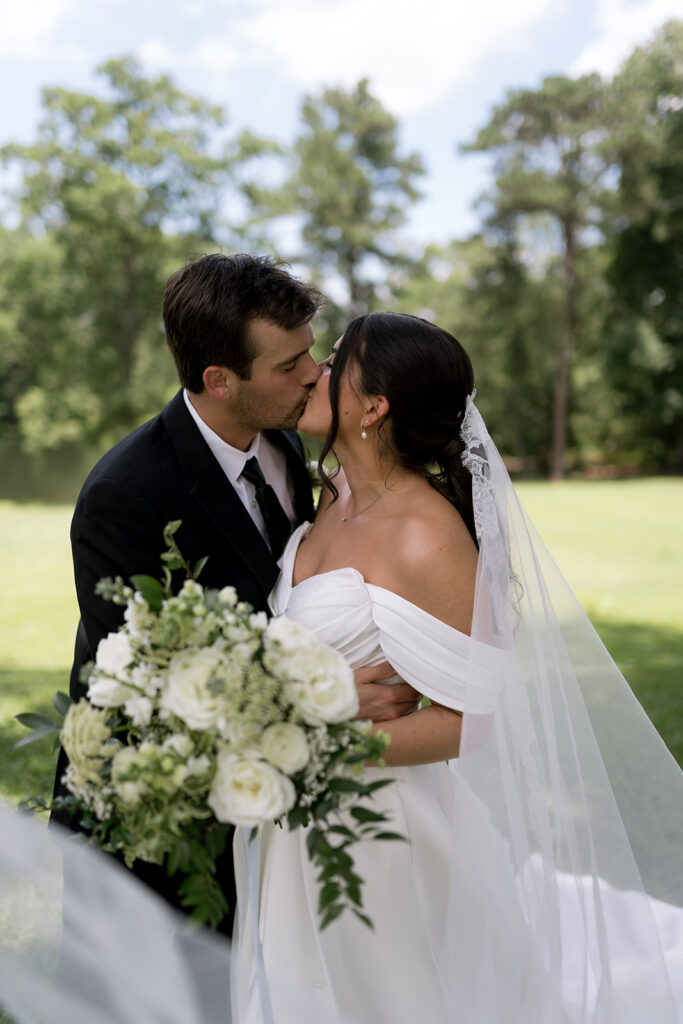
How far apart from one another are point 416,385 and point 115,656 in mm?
1449

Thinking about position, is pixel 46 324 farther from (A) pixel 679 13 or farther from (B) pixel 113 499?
(B) pixel 113 499

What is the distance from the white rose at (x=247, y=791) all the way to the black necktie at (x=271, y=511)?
63.4 inches

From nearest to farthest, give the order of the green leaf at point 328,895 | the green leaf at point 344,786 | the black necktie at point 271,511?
the green leaf at point 328,895
the green leaf at point 344,786
the black necktie at point 271,511

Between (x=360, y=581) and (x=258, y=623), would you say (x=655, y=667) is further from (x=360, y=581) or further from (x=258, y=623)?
(x=258, y=623)

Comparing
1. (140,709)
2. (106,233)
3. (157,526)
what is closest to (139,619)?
(140,709)

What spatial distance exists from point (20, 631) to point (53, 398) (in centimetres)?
2321

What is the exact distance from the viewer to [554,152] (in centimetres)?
3384

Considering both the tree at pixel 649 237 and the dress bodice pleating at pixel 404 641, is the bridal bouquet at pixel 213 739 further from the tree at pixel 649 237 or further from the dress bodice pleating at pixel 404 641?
the tree at pixel 649 237

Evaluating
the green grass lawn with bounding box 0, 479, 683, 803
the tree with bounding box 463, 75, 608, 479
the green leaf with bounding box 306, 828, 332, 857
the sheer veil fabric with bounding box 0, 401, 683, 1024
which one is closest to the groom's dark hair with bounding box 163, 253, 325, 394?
the sheer veil fabric with bounding box 0, 401, 683, 1024

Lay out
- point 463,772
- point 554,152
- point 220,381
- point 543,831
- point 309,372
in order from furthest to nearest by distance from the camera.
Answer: point 554,152
point 309,372
point 220,381
point 543,831
point 463,772

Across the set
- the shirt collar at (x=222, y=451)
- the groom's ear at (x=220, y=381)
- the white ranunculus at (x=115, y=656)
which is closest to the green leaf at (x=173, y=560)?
the white ranunculus at (x=115, y=656)

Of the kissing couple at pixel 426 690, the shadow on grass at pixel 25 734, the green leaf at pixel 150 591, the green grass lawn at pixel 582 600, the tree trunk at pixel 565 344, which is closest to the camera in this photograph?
the green leaf at pixel 150 591

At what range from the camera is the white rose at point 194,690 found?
63.7 inches

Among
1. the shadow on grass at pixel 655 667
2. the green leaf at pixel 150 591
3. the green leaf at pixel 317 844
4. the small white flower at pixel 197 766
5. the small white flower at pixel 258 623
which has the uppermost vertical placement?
the green leaf at pixel 150 591
